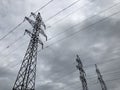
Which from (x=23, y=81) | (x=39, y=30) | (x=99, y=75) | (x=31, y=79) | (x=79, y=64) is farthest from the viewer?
(x=99, y=75)

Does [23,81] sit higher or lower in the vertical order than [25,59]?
lower

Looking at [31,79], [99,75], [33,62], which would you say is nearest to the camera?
[31,79]

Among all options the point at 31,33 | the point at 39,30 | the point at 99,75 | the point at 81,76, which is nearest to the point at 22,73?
the point at 31,33

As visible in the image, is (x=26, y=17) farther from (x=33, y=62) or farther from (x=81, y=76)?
(x=81, y=76)

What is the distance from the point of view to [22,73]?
628 inches

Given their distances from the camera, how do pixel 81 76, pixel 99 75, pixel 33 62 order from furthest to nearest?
pixel 99 75
pixel 81 76
pixel 33 62

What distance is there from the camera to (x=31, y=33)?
61.9ft

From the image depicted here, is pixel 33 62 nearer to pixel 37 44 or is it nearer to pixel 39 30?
pixel 37 44

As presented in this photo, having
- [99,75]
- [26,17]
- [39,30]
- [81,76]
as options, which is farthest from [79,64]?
[26,17]

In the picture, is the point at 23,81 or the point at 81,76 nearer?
the point at 23,81

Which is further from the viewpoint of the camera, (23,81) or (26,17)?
(26,17)

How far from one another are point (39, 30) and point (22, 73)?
7.78m

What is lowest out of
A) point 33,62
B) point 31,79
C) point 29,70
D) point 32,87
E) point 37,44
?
point 32,87

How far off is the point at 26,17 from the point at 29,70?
27.7 ft
